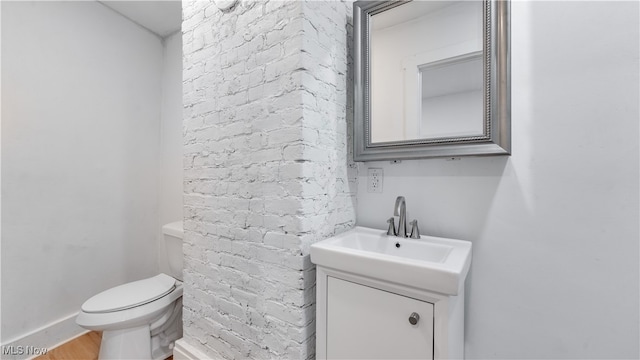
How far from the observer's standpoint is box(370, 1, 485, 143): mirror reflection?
1.06m

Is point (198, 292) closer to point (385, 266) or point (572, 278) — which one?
point (385, 266)

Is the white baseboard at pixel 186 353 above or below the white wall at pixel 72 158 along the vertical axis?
below

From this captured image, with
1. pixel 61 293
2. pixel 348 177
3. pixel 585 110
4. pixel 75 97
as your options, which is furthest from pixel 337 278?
pixel 75 97

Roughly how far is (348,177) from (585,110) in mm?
941

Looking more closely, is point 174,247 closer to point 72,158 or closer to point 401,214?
point 72,158

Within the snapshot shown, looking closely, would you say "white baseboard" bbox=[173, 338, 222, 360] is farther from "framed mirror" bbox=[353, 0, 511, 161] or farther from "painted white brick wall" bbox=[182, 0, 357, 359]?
"framed mirror" bbox=[353, 0, 511, 161]

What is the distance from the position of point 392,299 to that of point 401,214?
391 mm

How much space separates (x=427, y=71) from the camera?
1.19m

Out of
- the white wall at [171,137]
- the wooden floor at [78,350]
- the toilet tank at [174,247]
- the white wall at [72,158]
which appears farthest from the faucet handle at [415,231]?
the white wall at [72,158]

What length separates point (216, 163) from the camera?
1393 millimetres

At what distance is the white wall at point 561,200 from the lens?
88 cm

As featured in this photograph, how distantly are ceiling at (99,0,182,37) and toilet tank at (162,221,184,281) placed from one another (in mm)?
1696

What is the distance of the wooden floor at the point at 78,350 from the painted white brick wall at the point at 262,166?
811 mm

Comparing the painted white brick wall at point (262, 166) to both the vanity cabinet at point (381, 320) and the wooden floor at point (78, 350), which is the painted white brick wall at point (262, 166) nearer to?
the vanity cabinet at point (381, 320)
